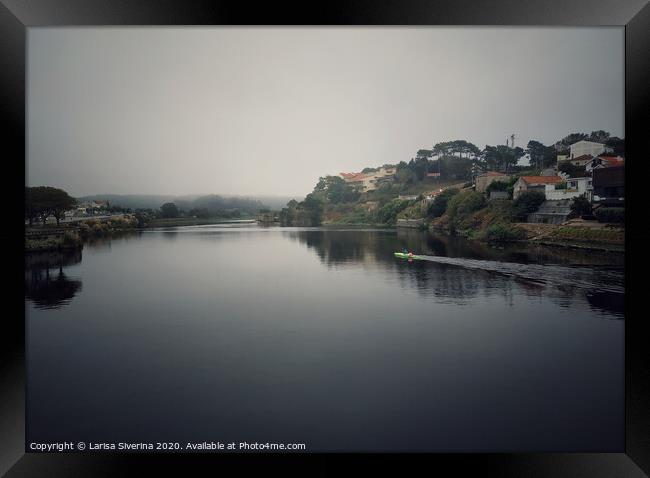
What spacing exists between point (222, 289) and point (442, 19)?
11.9 feet

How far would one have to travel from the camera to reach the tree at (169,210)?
5.12 meters

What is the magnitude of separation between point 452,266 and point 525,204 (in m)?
1.09

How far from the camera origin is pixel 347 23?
324cm

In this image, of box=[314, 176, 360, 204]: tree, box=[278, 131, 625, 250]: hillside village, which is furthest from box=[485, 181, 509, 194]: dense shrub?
box=[314, 176, 360, 204]: tree

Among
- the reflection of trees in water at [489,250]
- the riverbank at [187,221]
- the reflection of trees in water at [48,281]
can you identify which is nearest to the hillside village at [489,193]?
the reflection of trees in water at [489,250]

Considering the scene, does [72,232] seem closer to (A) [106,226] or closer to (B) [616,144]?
(A) [106,226]

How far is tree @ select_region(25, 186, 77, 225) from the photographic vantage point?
410cm

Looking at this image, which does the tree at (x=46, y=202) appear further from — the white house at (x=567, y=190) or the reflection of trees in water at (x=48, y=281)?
the white house at (x=567, y=190)

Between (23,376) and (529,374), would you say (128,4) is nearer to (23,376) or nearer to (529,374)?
(23,376)

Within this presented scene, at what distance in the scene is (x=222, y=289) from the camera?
5090 millimetres

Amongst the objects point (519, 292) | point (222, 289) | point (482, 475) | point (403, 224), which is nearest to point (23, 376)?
point (222, 289)

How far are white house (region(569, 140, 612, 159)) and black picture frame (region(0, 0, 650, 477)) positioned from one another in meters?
0.87

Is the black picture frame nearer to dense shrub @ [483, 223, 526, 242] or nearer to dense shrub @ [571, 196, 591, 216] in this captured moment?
dense shrub @ [571, 196, 591, 216]

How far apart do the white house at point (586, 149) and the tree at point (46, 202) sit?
524 centimetres
